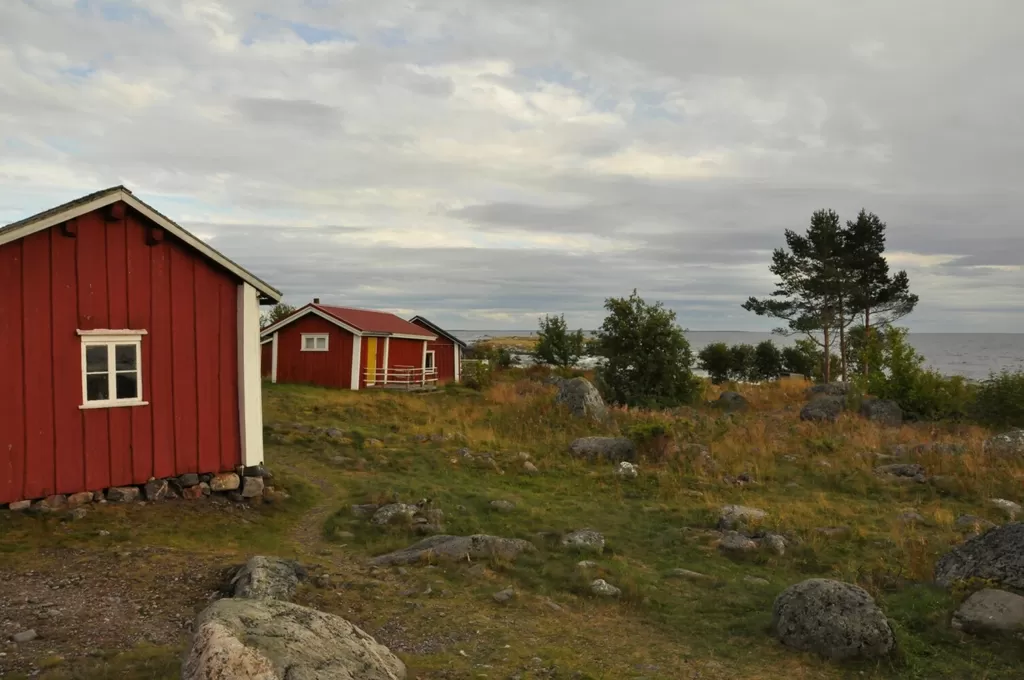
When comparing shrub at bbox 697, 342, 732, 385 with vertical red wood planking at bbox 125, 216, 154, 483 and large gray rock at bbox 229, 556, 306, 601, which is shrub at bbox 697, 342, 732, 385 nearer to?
vertical red wood planking at bbox 125, 216, 154, 483

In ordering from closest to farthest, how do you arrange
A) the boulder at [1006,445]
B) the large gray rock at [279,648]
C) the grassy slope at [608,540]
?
the large gray rock at [279,648], the grassy slope at [608,540], the boulder at [1006,445]

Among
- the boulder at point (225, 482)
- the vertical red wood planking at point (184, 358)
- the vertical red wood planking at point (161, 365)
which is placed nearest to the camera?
the vertical red wood planking at point (161, 365)

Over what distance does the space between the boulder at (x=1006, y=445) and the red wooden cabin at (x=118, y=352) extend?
16.9m

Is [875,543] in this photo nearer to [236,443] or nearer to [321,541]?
[321,541]

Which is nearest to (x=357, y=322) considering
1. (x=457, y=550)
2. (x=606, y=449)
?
(x=606, y=449)

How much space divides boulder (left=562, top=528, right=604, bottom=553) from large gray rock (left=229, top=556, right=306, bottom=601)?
157 inches

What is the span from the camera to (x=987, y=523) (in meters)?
12.0

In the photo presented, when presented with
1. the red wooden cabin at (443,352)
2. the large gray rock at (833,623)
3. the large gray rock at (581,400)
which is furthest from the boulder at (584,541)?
the red wooden cabin at (443,352)

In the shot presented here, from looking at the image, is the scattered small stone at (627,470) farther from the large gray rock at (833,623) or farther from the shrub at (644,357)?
the shrub at (644,357)

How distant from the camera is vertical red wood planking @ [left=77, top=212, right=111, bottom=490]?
10.9 meters

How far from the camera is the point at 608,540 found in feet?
37.3

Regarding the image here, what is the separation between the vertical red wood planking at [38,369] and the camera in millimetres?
10352

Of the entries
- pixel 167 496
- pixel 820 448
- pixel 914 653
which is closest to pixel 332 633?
pixel 914 653

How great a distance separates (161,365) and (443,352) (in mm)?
27967
